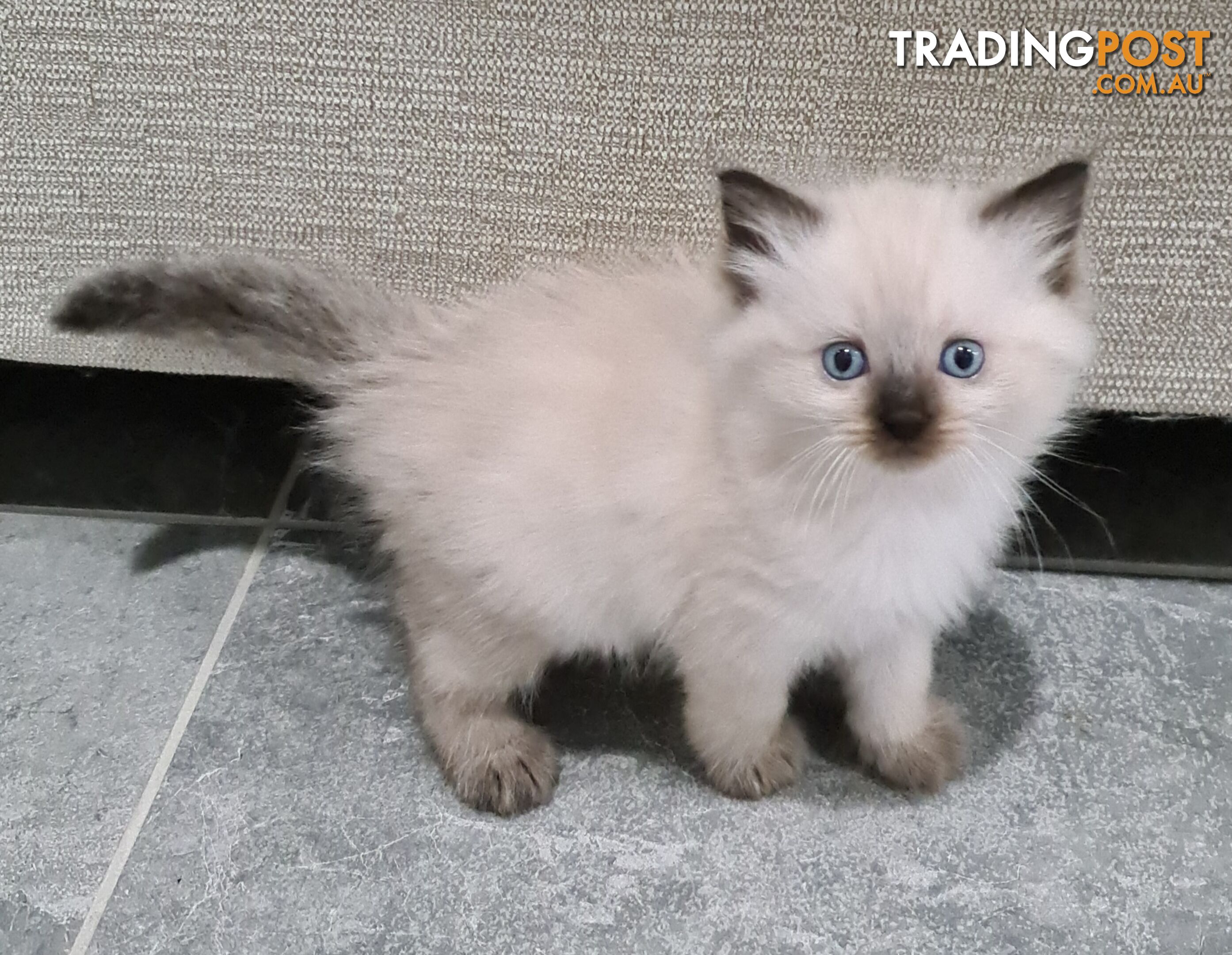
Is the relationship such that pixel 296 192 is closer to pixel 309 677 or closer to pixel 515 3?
pixel 515 3

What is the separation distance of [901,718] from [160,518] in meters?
0.89

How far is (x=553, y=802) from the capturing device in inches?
36.9

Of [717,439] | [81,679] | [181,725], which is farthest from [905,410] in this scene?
[81,679]

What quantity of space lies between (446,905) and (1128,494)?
3.02 feet

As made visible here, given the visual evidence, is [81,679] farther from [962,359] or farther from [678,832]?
[962,359]

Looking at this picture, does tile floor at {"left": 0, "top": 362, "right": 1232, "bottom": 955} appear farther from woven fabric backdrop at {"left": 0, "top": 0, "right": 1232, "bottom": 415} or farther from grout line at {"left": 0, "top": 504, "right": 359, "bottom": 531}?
woven fabric backdrop at {"left": 0, "top": 0, "right": 1232, "bottom": 415}

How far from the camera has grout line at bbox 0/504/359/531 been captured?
1247mm

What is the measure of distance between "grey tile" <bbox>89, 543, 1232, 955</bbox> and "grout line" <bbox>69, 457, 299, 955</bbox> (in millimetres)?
11

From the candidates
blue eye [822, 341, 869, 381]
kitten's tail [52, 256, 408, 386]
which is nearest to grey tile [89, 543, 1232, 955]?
kitten's tail [52, 256, 408, 386]

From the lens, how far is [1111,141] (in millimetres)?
947

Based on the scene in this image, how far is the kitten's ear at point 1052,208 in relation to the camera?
0.70m

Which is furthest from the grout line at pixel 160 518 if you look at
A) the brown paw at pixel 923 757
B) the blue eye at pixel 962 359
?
the blue eye at pixel 962 359

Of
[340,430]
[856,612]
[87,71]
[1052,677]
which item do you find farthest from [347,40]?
[1052,677]

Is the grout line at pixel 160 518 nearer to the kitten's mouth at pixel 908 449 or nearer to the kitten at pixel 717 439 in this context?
the kitten at pixel 717 439
